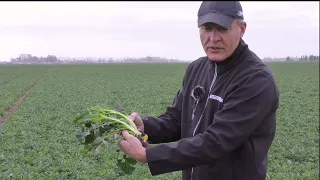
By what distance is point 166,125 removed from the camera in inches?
125

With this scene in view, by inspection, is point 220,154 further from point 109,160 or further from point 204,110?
point 109,160

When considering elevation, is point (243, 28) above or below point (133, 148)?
above

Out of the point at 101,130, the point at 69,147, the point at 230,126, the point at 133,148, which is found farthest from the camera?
the point at 69,147

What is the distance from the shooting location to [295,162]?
29.8ft

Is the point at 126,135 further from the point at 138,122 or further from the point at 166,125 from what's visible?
the point at 166,125

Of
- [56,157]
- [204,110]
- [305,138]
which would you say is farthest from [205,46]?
[305,138]

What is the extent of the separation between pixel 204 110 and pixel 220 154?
1.22ft

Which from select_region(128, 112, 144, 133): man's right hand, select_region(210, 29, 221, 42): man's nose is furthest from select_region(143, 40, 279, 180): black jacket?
select_region(128, 112, 144, 133): man's right hand

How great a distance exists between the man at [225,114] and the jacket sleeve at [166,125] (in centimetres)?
41

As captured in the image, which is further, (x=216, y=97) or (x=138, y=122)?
(x=138, y=122)

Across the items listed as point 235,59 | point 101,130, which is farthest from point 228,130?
point 101,130

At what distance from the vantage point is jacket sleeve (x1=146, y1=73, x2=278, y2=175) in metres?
2.35

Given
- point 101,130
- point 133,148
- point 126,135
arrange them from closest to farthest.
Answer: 1. point 133,148
2. point 126,135
3. point 101,130

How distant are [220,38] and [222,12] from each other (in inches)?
6.4
